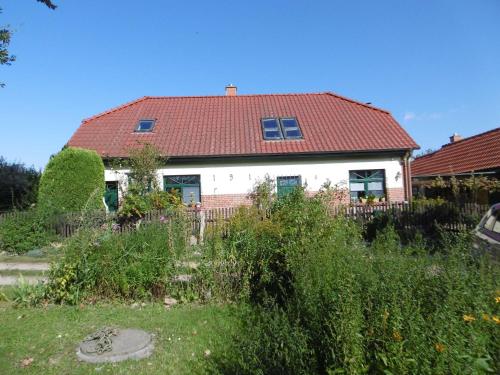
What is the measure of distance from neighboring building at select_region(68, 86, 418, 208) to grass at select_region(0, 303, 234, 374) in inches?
465

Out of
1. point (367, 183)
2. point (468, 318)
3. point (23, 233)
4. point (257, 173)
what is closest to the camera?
point (468, 318)

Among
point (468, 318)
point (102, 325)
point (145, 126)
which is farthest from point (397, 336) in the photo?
point (145, 126)

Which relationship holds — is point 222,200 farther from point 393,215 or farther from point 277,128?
point 393,215

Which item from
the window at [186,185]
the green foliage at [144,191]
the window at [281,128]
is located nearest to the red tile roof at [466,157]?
the window at [281,128]

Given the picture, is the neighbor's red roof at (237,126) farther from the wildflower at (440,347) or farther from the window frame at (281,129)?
the wildflower at (440,347)

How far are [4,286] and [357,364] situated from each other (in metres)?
7.87

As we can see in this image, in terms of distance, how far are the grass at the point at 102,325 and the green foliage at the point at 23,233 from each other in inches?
233

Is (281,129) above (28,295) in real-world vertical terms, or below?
above

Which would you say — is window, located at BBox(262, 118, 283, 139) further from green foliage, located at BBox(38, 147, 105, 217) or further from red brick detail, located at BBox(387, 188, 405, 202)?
green foliage, located at BBox(38, 147, 105, 217)

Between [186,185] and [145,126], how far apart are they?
15.2 ft

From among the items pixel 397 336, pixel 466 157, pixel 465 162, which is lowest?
pixel 397 336

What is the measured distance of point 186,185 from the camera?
61.8 feet

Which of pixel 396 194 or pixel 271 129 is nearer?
pixel 396 194

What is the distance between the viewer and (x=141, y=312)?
6070mm
